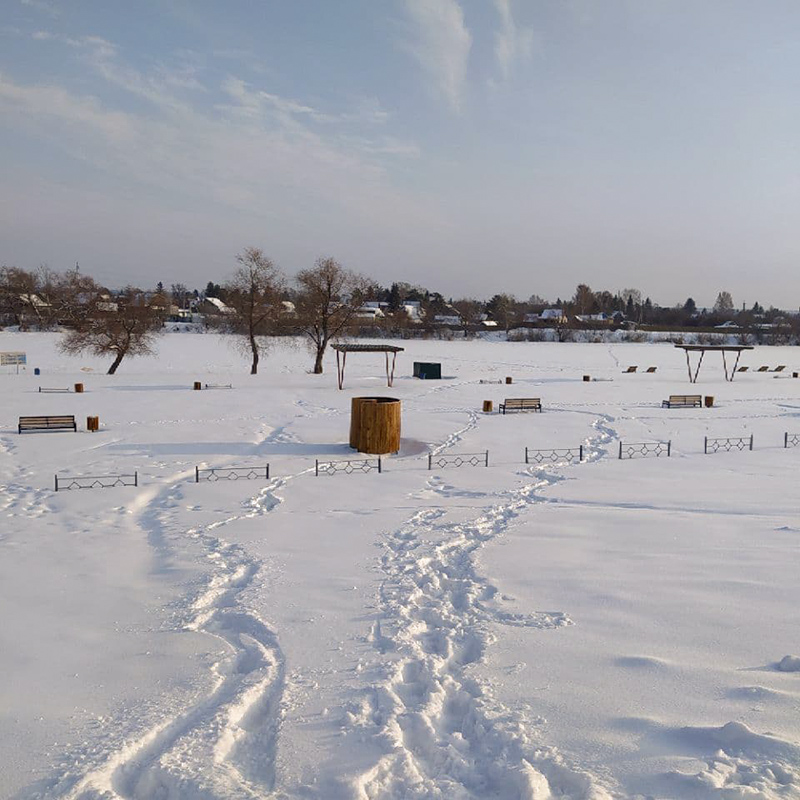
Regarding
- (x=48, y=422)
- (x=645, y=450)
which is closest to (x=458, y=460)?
(x=645, y=450)

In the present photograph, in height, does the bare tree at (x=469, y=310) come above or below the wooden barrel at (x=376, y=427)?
above

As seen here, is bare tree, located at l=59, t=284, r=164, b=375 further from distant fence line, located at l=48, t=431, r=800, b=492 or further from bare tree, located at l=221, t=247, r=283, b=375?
distant fence line, located at l=48, t=431, r=800, b=492

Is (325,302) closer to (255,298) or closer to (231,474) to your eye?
(255,298)

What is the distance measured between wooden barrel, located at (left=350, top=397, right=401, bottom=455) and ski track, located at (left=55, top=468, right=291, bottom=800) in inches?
385

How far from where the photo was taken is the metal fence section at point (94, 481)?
1383cm

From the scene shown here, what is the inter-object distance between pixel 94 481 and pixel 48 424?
7229 millimetres

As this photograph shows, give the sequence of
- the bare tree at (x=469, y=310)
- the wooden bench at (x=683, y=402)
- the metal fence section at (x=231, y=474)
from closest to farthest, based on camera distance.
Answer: the metal fence section at (x=231, y=474) → the wooden bench at (x=683, y=402) → the bare tree at (x=469, y=310)

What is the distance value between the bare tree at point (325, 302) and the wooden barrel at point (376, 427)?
23.7 meters

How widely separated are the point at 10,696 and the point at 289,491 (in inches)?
324

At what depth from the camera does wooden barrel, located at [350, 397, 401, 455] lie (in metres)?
17.5

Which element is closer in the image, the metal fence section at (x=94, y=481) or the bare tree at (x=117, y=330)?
the metal fence section at (x=94, y=481)

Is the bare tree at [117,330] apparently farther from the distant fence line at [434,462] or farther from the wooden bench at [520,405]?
the distant fence line at [434,462]

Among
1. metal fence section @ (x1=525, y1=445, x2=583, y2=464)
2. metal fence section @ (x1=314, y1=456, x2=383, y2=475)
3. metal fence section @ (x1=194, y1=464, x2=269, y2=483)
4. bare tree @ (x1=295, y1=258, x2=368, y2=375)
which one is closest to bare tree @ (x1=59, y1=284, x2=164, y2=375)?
bare tree @ (x1=295, y1=258, x2=368, y2=375)

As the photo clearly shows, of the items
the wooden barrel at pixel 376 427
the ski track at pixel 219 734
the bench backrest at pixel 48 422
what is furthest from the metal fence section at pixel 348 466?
the bench backrest at pixel 48 422
